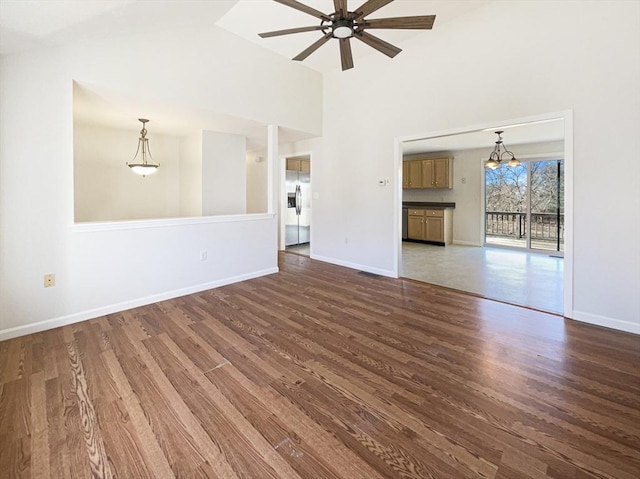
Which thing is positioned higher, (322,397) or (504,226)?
(504,226)

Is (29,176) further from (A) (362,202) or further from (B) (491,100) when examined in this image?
(B) (491,100)

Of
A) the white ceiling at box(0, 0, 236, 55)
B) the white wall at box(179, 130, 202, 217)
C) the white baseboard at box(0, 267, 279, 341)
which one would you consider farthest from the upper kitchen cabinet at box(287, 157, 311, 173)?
the white ceiling at box(0, 0, 236, 55)

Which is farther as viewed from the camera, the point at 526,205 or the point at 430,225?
the point at 430,225

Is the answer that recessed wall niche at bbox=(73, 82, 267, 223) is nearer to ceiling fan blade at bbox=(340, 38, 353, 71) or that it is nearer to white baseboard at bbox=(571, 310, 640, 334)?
ceiling fan blade at bbox=(340, 38, 353, 71)

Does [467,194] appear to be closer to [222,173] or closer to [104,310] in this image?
[222,173]

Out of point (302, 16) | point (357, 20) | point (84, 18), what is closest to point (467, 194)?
point (302, 16)

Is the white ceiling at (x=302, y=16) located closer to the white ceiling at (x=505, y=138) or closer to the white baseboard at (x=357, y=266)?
the white ceiling at (x=505, y=138)

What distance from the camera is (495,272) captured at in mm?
5031

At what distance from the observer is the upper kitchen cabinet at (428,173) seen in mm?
7963

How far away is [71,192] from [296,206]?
4.59 metres

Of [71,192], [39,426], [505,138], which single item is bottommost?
[39,426]

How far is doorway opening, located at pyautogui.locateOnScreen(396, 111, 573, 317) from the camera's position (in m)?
3.80

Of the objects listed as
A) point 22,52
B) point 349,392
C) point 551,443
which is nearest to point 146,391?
point 349,392

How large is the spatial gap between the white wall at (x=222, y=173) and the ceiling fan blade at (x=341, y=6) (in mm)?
3629
